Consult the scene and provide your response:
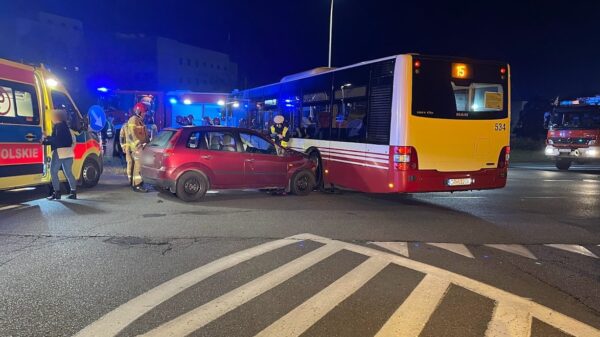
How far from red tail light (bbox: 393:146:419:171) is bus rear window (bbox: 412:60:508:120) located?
693 mm

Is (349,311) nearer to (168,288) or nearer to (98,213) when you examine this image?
(168,288)

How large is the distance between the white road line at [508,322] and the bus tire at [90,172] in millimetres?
9677

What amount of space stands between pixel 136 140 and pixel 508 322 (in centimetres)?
887

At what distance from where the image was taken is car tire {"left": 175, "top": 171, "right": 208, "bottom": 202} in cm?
973

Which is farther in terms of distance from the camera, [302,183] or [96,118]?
[96,118]

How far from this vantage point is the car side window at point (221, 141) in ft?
33.2

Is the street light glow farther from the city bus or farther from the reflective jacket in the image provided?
the city bus

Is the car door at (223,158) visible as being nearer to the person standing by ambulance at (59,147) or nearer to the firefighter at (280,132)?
the person standing by ambulance at (59,147)

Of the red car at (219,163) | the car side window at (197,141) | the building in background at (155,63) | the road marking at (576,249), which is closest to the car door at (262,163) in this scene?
the red car at (219,163)

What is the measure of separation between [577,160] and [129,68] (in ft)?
254

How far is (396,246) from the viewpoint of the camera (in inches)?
264

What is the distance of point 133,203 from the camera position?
31.5 feet

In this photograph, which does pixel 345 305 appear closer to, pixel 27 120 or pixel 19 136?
pixel 19 136

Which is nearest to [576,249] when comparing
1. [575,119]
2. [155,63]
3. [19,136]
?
[19,136]
